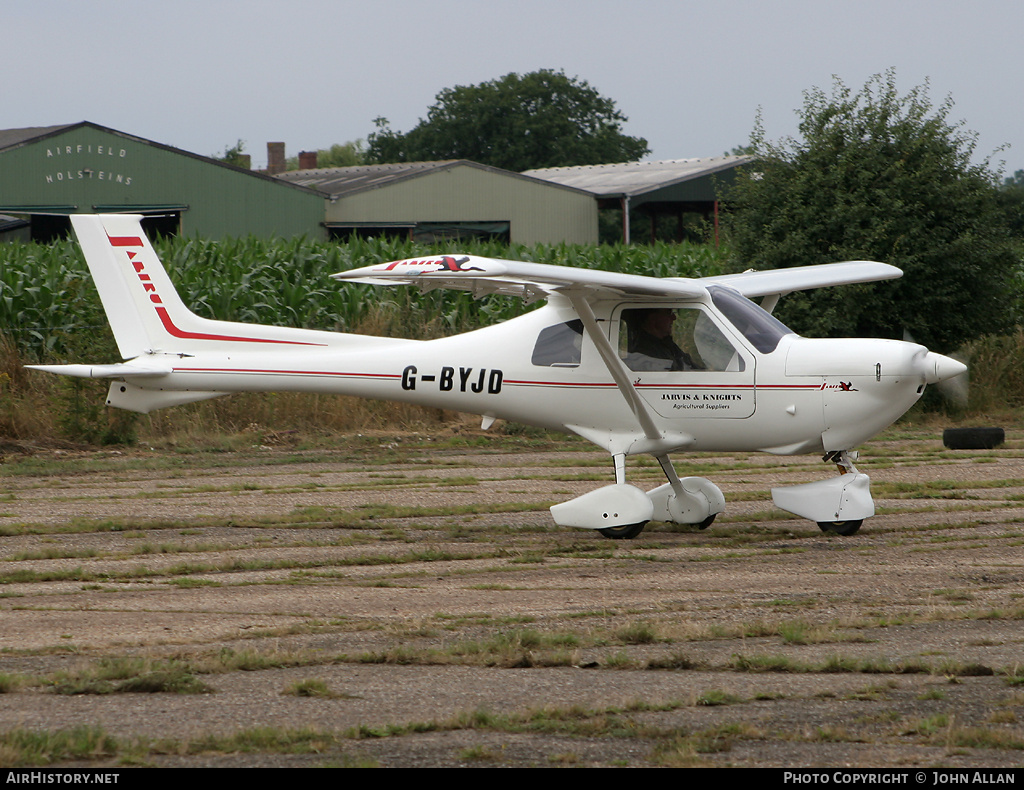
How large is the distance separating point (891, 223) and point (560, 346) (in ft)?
31.9

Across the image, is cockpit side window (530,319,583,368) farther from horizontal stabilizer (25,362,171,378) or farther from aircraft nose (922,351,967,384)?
horizontal stabilizer (25,362,171,378)

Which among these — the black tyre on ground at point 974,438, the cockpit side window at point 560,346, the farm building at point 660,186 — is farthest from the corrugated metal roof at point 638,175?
the cockpit side window at point 560,346

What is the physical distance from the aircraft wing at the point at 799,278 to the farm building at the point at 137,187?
24.0 meters

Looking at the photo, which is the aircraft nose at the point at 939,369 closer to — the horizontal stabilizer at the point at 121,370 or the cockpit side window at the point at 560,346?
the cockpit side window at the point at 560,346

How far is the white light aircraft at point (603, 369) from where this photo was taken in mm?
9758

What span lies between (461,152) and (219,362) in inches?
2970

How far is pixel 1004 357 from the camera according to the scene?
68.0 feet

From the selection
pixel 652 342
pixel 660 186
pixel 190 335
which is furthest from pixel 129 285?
pixel 660 186

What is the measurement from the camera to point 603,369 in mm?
10461

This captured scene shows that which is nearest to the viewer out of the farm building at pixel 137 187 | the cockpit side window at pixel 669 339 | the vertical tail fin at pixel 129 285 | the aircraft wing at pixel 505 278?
the aircraft wing at pixel 505 278

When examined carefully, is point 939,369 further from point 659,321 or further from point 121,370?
point 121,370

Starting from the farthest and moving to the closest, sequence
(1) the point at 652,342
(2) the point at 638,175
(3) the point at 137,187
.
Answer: (2) the point at 638,175 < (3) the point at 137,187 < (1) the point at 652,342

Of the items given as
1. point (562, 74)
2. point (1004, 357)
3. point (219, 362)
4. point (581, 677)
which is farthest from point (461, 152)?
point (581, 677)
